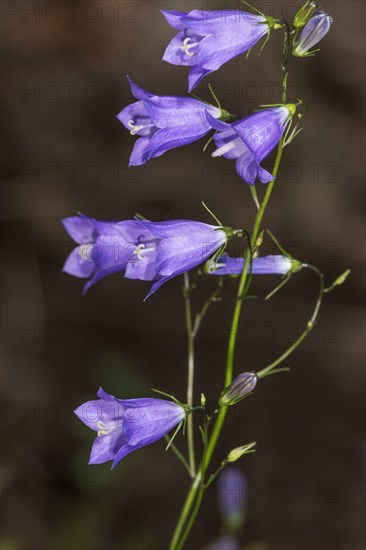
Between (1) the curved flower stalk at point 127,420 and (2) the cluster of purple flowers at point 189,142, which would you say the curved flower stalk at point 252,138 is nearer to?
(2) the cluster of purple flowers at point 189,142

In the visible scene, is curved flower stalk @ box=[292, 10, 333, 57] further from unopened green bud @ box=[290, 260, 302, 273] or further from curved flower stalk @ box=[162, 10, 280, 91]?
unopened green bud @ box=[290, 260, 302, 273]

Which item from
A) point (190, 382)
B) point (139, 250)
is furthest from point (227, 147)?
point (190, 382)

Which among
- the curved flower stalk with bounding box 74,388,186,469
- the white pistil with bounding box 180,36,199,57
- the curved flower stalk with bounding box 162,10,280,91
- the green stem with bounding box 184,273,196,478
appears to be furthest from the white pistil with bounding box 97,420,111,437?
the white pistil with bounding box 180,36,199,57

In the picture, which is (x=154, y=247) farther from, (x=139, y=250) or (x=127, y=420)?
(x=127, y=420)

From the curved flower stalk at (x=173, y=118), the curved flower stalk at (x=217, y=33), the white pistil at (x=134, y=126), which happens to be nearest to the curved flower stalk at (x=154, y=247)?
the curved flower stalk at (x=173, y=118)

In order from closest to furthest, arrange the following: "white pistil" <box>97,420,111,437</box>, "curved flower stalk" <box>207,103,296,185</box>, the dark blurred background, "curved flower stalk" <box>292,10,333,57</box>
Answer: "curved flower stalk" <box>207,103,296,185</box>, "curved flower stalk" <box>292,10,333,57</box>, "white pistil" <box>97,420,111,437</box>, the dark blurred background

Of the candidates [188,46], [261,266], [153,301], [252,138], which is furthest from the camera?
[153,301]
